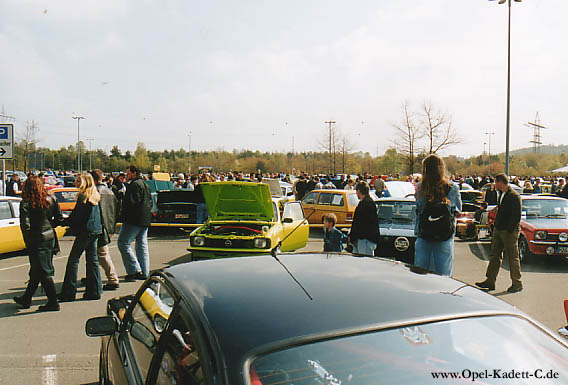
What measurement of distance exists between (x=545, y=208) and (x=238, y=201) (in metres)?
7.22

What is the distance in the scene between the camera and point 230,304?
2.11m

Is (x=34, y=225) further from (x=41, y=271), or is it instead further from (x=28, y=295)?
(x=28, y=295)

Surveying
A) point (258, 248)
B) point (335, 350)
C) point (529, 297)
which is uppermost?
point (335, 350)

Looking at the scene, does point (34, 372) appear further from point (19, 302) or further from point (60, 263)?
point (60, 263)

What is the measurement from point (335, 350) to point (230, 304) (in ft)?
1.65

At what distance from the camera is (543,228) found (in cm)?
1042

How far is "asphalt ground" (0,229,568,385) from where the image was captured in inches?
183

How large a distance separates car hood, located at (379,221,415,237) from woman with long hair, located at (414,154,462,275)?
3.94 m

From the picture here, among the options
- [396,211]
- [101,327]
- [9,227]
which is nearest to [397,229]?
[396,211]

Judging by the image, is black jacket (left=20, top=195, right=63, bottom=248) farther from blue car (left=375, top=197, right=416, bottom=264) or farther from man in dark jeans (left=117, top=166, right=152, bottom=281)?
blue car (left=375, top=197, right=416, bottom=264)

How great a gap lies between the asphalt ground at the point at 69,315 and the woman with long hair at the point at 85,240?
0.22 meters

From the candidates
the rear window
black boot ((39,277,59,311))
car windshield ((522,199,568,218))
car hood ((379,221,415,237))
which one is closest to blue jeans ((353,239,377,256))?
car hood ((379,221,415,237))

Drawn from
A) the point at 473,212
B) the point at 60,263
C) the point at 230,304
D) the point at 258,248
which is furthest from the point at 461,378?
the point at 473,212

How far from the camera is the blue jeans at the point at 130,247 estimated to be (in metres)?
8.25
